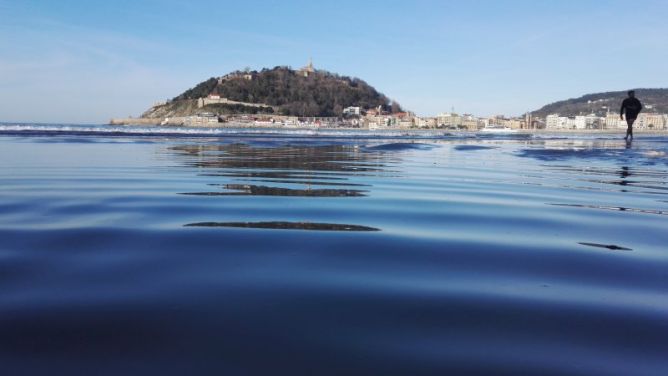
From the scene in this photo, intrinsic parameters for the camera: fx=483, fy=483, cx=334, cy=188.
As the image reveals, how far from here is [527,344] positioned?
54.5 inches

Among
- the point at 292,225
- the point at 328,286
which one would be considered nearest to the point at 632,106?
the point at 292,225

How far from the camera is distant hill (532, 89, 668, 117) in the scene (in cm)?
9831

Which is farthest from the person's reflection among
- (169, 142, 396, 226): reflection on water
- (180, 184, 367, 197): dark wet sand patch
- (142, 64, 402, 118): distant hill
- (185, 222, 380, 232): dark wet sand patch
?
(142, 64, 402, 118): distant hill

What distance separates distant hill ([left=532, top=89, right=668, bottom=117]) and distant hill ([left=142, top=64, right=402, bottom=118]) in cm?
5135

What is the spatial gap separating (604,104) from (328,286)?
156 metres

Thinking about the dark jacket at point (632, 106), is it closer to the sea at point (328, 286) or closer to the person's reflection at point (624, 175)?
the person's reflection at point (624, 175)

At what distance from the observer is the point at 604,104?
136 meters

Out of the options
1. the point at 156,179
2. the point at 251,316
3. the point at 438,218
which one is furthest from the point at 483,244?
the point at 156,179

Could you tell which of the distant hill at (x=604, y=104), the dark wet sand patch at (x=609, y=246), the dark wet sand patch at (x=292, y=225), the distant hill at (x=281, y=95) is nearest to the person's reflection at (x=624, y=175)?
the dark wet sand patch at (x=609, y=246)

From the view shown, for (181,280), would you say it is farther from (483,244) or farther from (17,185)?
(17,185)

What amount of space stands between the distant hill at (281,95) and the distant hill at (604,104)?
5135cm

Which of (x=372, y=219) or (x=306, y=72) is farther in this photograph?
(x=306, y=72)

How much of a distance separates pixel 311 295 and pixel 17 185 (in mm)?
4143

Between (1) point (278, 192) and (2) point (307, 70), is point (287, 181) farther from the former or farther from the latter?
(2) point (307, 70)
